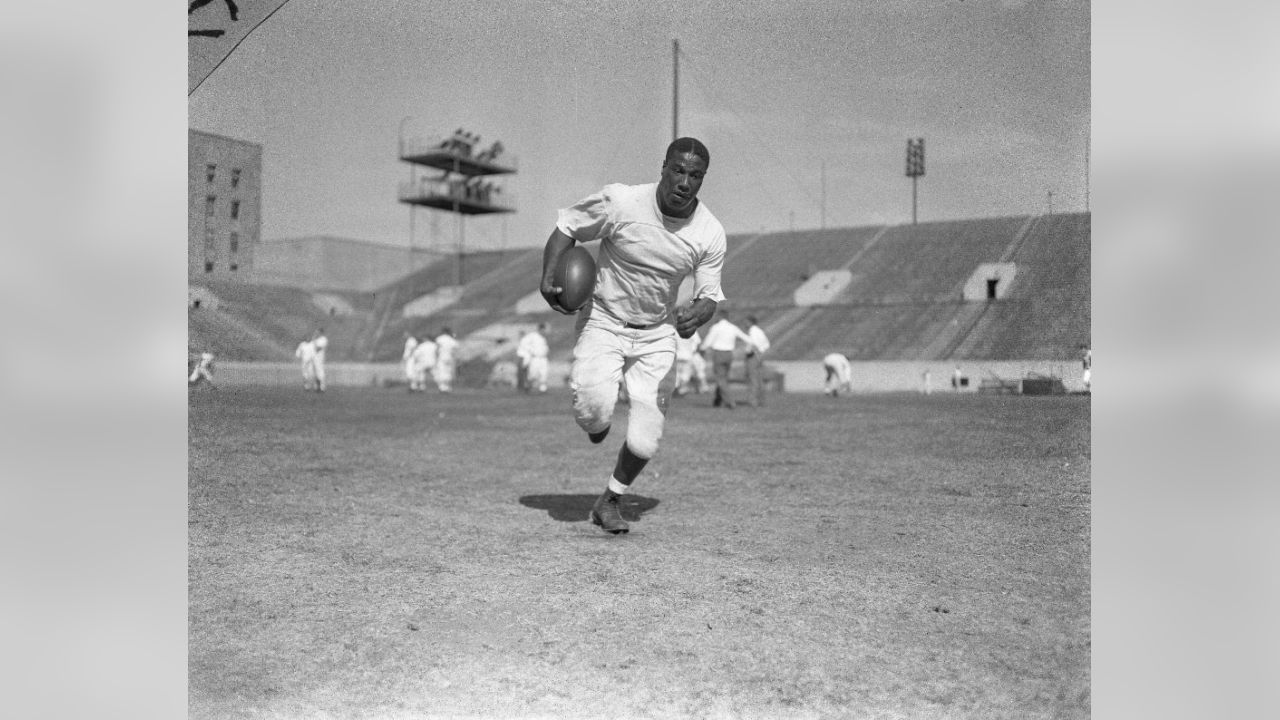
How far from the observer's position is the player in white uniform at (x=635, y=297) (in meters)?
5.59

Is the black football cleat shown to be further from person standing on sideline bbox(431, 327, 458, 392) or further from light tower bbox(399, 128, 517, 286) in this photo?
person standing on sideline bbox(431, 327, 458, 392)

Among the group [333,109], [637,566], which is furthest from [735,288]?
[637,566]

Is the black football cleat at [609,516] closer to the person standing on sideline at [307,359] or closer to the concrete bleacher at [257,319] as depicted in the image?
the concrete bleacher at [257,319]

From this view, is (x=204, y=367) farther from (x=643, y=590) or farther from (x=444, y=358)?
(x=444, y=358)

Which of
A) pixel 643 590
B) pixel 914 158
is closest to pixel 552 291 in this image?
pixel 643 590

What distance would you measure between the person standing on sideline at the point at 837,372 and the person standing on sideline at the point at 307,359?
10400 mm

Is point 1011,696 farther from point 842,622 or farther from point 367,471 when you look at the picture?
point 367,471

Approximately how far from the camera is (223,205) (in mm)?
8992

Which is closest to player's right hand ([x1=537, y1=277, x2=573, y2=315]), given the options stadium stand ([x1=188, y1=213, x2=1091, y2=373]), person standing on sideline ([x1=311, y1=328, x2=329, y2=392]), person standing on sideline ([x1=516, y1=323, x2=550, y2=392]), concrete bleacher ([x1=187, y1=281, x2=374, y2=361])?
concrete bleacher ([x1=187, y1=281, x2=374, y2=361])

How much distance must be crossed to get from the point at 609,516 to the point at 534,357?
56.2 feet

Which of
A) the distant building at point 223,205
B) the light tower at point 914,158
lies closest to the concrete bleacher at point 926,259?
the light tower at point 914,158

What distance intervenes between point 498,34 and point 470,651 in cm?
560

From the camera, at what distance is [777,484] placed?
315 inches

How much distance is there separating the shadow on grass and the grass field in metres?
0.03
